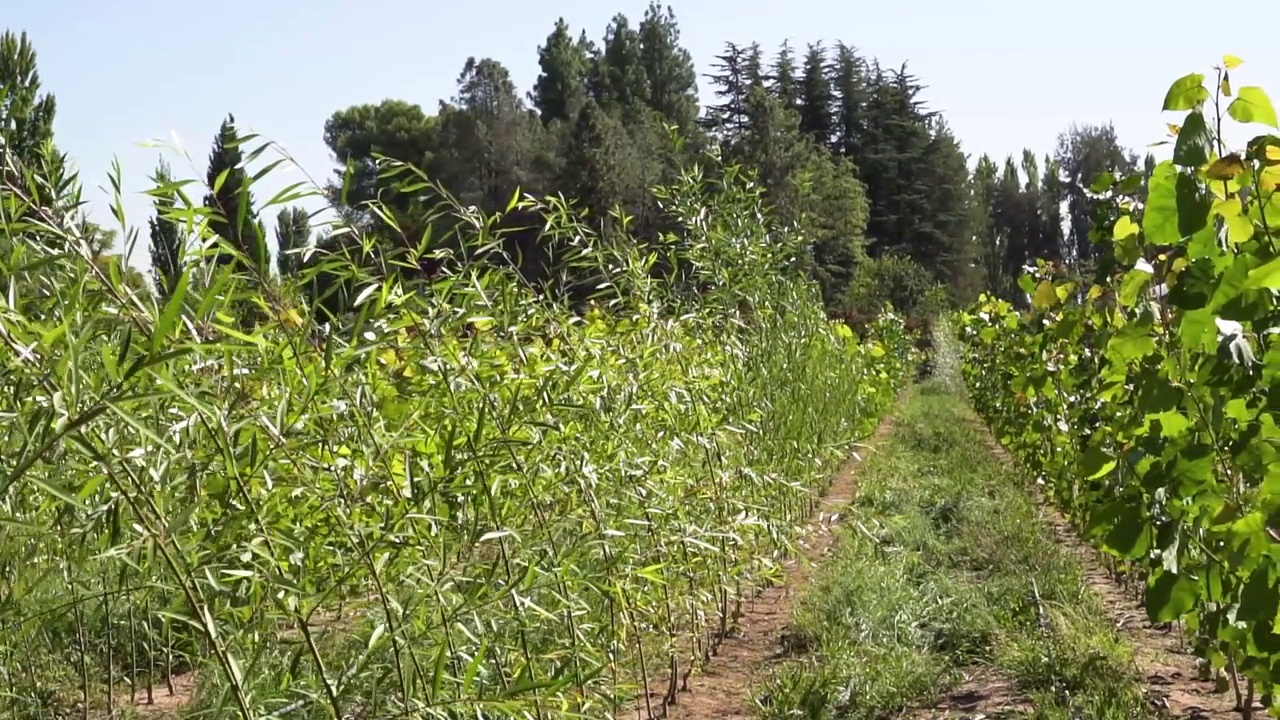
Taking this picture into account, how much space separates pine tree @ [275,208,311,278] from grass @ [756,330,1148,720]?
2.02m

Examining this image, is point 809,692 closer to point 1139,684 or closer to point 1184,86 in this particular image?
point 1139,684

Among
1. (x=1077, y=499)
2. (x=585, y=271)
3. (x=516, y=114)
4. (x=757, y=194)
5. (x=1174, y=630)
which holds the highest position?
(x=516, y=114)

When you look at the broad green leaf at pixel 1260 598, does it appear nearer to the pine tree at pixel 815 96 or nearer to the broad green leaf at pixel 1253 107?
the broad green leaf at pixel 1253 107

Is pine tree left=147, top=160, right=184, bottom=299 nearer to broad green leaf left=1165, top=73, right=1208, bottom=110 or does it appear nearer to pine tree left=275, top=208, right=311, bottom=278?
pine tree left=275, top=208, right=311, bottom=278

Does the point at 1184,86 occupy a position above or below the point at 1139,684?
above

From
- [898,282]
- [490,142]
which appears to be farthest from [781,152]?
[490,142]

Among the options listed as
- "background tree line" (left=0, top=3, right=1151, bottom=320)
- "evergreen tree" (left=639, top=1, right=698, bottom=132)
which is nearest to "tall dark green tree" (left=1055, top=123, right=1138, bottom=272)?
"background tree line" (left=0, top=3, right=1151, bottom=320)

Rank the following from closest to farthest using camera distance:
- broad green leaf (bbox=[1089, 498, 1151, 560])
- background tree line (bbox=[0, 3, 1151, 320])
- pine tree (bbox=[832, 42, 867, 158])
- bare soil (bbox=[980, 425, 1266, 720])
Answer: broad green leaf (bbox=[1089, 498, 1151, 560])
bare soil (bbox=[980, 425, 1266, 720])
background tree line (bbox=[0, 3, 1151, 320])
pine tree (bbox=[832, 42, 867, 158])

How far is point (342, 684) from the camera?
1.83 meters

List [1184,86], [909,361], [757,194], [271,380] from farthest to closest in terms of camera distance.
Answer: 1. [909,361]
2. [757,194]
3. [271,380]
4. [1184,86]

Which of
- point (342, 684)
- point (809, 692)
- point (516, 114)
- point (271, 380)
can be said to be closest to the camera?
point (342, 684)

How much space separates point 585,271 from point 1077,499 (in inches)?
117

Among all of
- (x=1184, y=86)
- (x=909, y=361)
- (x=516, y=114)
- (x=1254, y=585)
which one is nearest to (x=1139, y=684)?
(x=1254, y=585)

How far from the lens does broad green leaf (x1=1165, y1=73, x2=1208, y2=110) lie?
6.59ft
